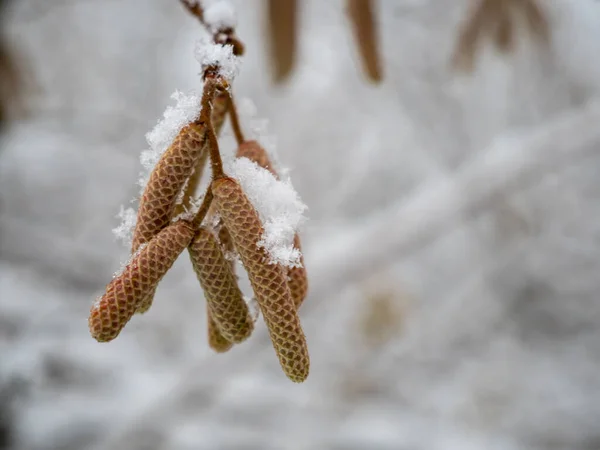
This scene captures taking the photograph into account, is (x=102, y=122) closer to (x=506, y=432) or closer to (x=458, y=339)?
(x=458, y=339)

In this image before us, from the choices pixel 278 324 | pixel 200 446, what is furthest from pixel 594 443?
pixel 278 324

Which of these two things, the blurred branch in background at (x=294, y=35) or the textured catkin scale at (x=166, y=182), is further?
the blurred branch in background at (x=294, y=35)

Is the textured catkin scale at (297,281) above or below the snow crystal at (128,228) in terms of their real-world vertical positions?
below

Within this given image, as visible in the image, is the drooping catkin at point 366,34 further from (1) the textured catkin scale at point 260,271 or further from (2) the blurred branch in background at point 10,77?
(2) the blurred branch in background at point 10,77

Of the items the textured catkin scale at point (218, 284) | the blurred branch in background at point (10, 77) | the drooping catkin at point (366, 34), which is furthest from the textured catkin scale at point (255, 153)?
the blurred branch in background at point (10, 77)

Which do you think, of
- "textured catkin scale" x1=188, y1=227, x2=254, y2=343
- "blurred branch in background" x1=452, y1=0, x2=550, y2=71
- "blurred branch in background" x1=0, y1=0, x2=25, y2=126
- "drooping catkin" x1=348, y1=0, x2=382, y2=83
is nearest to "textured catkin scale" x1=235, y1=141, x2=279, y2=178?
"textured catkin scale" x1=188, y1=227, x2=254, y2=343

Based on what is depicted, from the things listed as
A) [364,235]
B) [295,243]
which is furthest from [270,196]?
[364,235]

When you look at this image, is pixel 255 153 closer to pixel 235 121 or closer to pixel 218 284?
pixel 235 121
